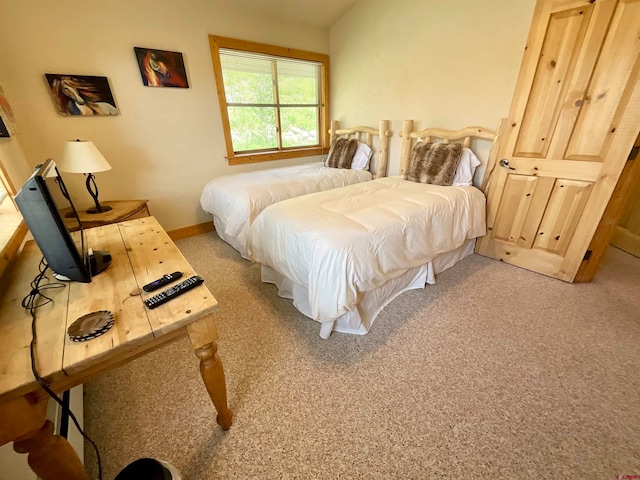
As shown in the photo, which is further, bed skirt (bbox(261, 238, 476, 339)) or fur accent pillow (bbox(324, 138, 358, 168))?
fur accent pillow (bbox(324, 138, 358, 168))

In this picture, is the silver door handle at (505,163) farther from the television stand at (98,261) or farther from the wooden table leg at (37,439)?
the wooden table leg at (37,439)

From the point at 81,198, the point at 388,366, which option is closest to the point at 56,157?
the point at 81,198

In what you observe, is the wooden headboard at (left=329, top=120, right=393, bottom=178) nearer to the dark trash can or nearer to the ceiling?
the ceiling

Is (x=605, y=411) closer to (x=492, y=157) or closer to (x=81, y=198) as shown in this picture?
(x=492, y=157)

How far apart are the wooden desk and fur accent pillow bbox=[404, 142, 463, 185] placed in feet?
7.57

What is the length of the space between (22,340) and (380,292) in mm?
1690

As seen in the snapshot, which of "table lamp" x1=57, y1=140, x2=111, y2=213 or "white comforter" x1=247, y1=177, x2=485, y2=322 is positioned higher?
"table lamp" x1=57, y1=140, x2=111, y2=213

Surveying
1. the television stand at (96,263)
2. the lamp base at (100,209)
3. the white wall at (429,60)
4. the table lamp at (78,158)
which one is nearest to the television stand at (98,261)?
the television stand at (96,263)

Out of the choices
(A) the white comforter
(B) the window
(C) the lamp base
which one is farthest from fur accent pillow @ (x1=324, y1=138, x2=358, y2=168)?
(C) the lamp base

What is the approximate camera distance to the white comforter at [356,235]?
1460 mm

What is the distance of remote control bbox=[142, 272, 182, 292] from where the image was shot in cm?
95

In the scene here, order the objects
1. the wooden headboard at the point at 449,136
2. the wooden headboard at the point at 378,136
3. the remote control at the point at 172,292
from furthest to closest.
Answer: the wooden headboard at the point at 378,136
the wooden headboard at the point at 449,136
the remote control at the point at 172,292

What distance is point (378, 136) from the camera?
3385mm

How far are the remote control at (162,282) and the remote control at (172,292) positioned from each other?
5cm
